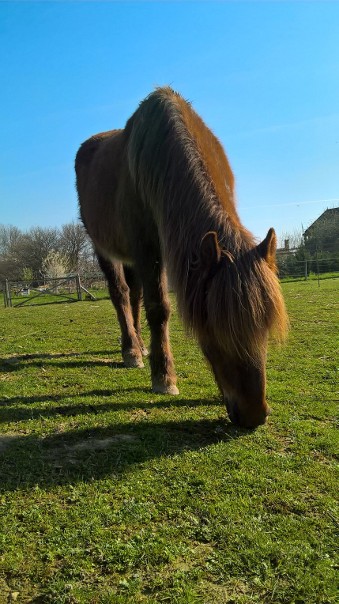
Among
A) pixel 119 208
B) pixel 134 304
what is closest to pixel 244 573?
pixel 119 208

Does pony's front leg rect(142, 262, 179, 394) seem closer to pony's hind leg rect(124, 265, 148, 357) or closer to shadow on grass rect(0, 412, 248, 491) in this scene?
shadow on grass rect(0, 412, 248, 491)

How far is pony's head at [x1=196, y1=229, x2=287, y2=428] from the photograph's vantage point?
2.72 m

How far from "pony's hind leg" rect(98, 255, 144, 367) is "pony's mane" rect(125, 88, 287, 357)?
2340mm

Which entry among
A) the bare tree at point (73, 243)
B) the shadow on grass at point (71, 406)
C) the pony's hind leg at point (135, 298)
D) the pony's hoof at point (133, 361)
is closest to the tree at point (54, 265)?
the bare tree at point (73, 243)

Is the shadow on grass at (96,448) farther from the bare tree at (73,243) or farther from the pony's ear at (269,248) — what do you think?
the bare tree at (73,243)

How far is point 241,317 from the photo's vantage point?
271cm

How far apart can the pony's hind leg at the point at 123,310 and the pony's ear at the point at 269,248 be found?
3.18 meters

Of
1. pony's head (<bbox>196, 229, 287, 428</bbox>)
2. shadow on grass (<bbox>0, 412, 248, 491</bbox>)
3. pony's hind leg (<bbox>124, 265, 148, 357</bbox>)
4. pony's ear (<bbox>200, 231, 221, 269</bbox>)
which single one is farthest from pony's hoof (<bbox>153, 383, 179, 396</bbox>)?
pony's hind leg (<bbox>124, 265, 148, 357</bbox>)

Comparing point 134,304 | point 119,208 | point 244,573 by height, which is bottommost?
point 244,573

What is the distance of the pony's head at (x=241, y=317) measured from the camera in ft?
8.94

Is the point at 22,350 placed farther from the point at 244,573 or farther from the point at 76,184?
the point at 244,573

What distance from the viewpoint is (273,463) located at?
9.25 feet

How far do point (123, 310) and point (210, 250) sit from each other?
11.3ft

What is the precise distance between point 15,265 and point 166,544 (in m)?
60.8
